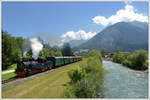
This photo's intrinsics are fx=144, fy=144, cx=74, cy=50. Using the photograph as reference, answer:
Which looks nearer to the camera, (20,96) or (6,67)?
(20,96)

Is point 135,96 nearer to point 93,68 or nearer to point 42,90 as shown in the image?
point 93,68

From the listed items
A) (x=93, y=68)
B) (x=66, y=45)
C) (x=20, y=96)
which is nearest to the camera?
(x=20, y=96)

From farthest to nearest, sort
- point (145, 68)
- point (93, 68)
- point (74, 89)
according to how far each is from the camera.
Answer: point (145, 68) < point (93, 68) < point (74, 89)

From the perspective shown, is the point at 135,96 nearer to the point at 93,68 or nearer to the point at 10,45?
the point at 93,68

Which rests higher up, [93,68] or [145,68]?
[93,68]

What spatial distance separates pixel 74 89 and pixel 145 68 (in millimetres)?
46346

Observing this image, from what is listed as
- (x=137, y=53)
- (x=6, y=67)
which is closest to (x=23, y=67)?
(x=6, y=67)

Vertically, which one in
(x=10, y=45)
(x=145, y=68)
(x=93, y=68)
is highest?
(x=10, y=45)

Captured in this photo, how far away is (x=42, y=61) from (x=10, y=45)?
42.4 feet

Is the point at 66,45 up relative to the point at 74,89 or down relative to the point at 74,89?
up

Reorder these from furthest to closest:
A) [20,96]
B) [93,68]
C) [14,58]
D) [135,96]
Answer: [14,58]
[93,68]
[135,96]
[20,96]

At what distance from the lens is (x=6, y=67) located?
39781 millimetres

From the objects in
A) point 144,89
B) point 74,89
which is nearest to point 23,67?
point 74,89

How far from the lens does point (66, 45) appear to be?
12988 cm
